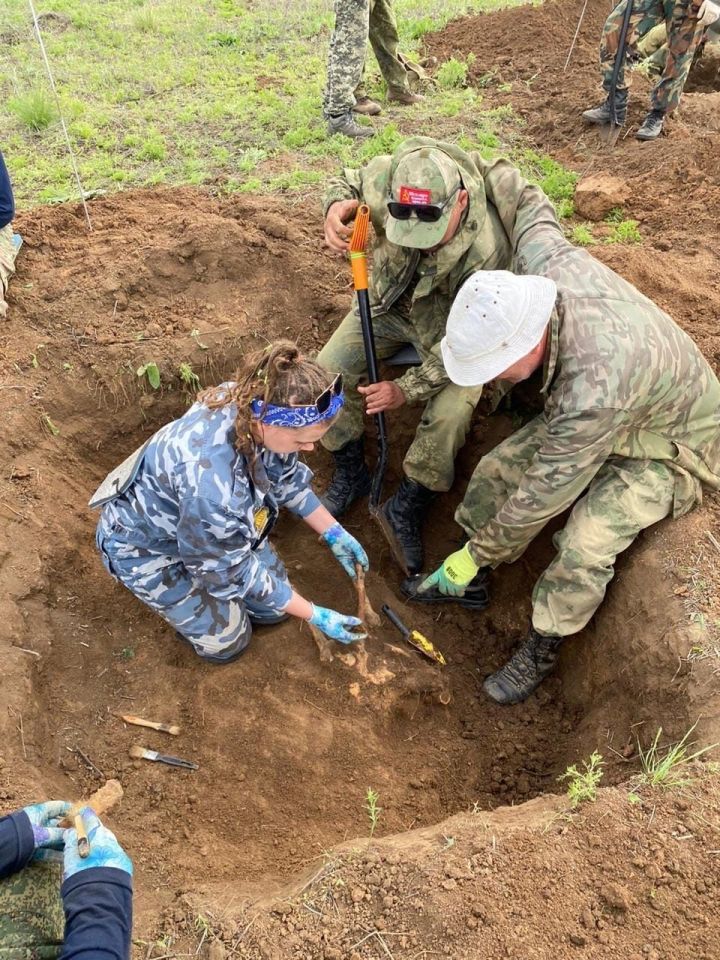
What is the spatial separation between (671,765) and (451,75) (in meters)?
6.91

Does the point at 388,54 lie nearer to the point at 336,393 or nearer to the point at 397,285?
the point at 397,285

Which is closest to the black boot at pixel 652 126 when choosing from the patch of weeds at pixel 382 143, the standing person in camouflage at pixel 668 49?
the standing person in camouflage at pixel 668 49

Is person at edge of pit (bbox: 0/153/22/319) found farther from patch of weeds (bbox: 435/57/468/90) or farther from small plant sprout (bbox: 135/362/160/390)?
patch of weeds (bbox: 435/57/468/90)

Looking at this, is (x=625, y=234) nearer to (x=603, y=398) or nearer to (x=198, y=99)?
(x=603, y=398)

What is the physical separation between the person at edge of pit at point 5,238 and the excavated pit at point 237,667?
99 millimetres

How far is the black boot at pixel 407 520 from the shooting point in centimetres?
377

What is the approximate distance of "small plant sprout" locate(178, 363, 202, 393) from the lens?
4.01 metres

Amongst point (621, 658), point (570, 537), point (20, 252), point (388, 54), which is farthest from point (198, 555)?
point (388, 54)

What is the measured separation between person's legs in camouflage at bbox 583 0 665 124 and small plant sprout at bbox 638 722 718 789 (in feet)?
18.3

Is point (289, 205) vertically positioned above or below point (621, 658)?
above

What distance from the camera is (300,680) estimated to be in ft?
10.4

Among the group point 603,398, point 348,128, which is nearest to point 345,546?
point 603,398

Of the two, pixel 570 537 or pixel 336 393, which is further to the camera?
pixel 570 537

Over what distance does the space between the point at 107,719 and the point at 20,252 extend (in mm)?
3223
